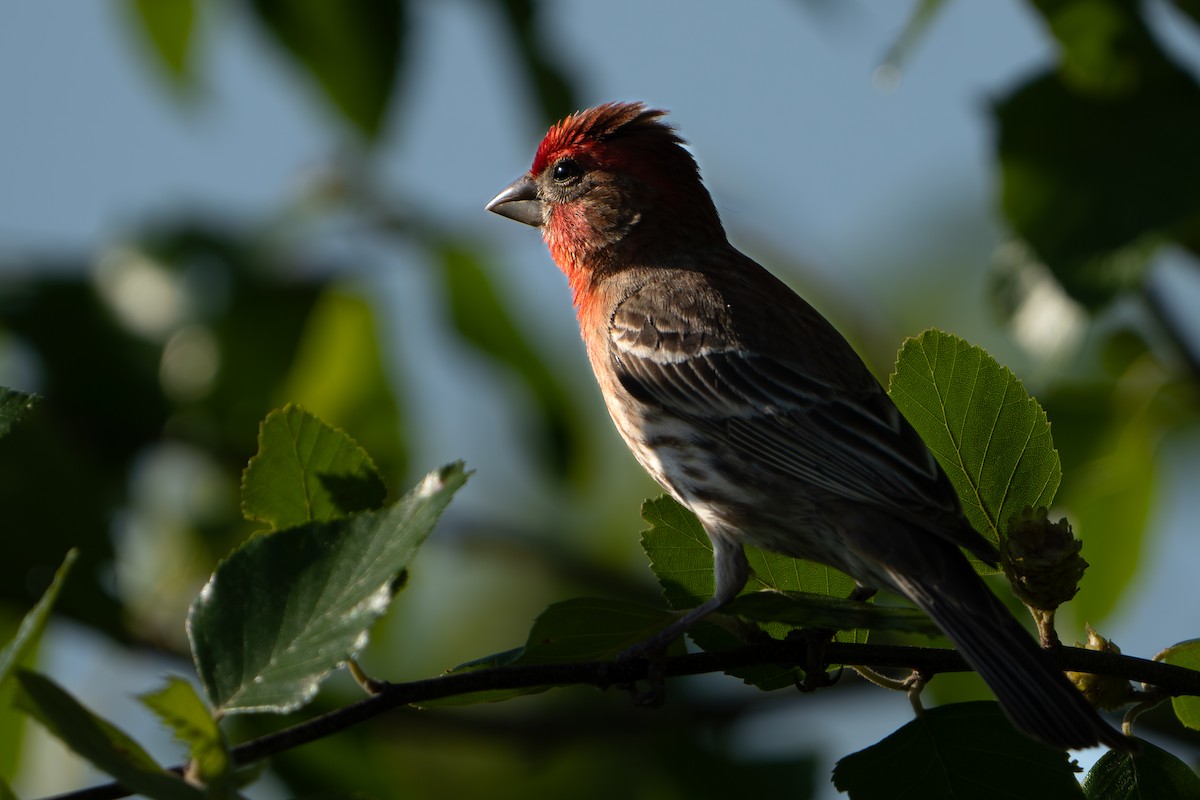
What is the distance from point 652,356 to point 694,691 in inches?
65.3

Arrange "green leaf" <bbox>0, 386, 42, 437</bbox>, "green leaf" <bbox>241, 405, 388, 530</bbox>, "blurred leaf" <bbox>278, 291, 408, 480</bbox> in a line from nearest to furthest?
"green leaf" <bbox>0, 386, 42, 437</bbox> < "green leaf" <bbox>241, 405, 388, 530</bbox> < "blurred leaf" <bbox>278, 291, 408, 480</bbox>

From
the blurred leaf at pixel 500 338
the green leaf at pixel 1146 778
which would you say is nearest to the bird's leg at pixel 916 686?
the green leaf at pixel 1146 778

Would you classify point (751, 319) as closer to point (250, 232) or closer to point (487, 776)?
point (250, 232)

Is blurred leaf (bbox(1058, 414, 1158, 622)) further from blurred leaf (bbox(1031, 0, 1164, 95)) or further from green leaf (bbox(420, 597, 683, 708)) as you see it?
green leaf (bbox(420, 597, 683, 708))

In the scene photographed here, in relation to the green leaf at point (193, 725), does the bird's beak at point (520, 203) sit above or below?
above

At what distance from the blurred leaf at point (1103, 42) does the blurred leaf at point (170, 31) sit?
2624 mm

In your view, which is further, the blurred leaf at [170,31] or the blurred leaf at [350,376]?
the blurred leaf at [350,376]

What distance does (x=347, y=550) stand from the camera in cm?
215

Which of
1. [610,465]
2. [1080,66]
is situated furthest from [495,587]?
[1080,66]

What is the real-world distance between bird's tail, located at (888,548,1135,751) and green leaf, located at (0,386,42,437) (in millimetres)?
1768

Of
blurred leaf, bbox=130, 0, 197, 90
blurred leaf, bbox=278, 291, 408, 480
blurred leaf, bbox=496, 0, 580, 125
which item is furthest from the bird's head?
blurred leaf, bbox=130, 0, 197, 90

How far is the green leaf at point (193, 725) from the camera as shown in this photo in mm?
2033

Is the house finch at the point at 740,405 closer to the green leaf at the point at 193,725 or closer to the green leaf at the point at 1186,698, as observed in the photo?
the green leaf at the point at 1186,698

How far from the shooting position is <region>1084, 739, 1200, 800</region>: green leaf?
258 centimetres
